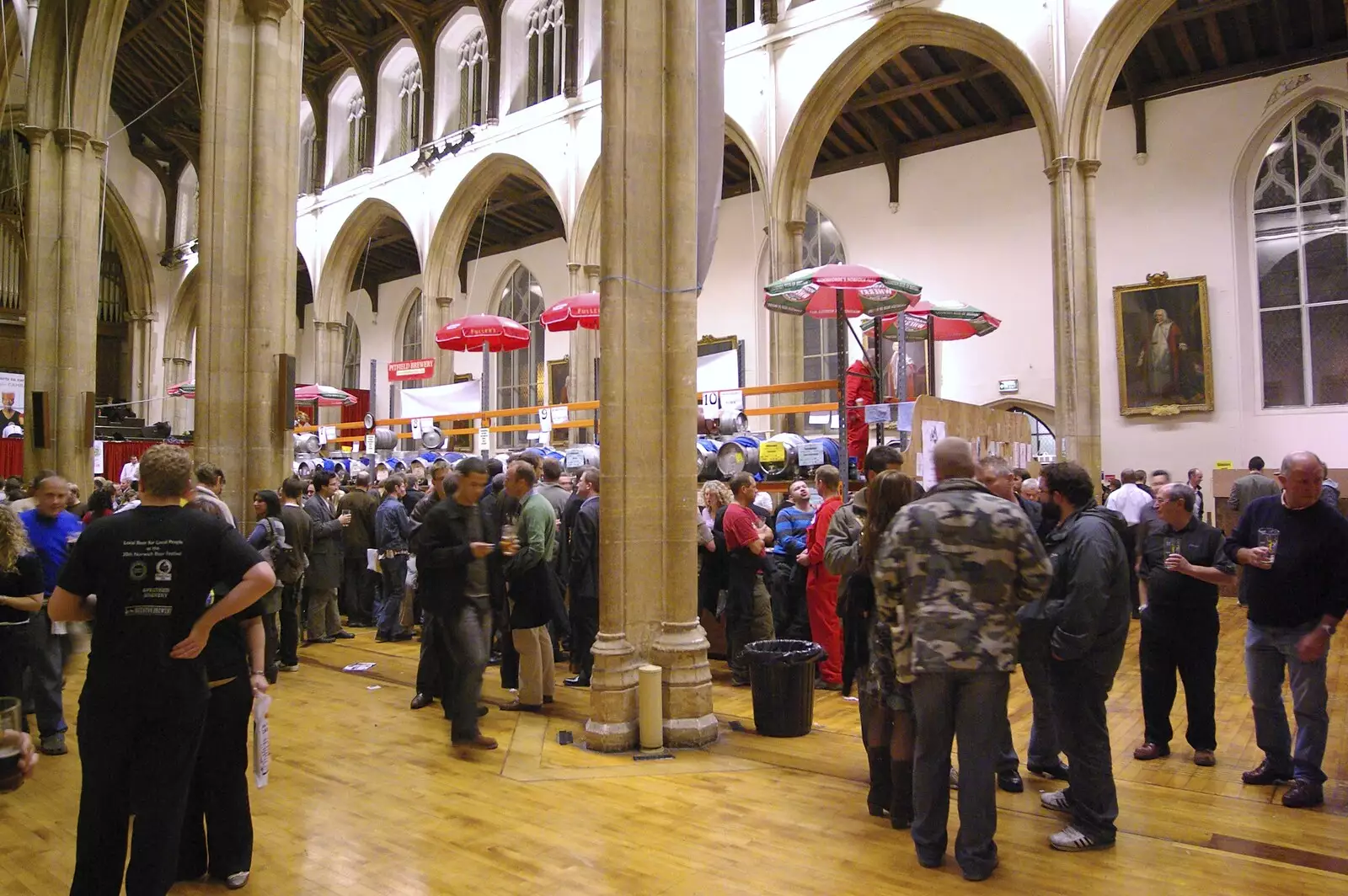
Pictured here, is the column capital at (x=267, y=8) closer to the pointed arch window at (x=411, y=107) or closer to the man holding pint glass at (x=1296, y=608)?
the man holding pint glass at (x=1296, y=608)

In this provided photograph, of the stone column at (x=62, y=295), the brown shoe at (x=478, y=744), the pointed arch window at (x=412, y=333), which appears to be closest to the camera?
the brown shoe at (x=478, y=744)

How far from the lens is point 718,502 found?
6.54 meters

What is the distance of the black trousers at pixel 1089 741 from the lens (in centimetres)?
333

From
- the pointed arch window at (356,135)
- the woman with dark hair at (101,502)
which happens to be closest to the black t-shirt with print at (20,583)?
the woman with dark hair at (101,502)

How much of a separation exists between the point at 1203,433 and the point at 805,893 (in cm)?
1241

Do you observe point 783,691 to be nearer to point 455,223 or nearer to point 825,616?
point 825,616

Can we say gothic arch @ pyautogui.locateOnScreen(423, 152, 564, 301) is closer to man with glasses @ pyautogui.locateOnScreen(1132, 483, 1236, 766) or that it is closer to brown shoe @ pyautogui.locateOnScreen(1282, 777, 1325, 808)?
man with glasses @ pyautogui.locateOnScreen(1132, 483, 1236, 766)

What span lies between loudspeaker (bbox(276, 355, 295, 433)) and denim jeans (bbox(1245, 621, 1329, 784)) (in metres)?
6.37

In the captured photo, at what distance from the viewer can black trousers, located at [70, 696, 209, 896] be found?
241 centimetres

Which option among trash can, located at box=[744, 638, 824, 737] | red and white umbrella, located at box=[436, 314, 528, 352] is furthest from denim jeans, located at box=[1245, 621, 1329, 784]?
red and white umbrella, located at box=[436, 314, 528, 352]

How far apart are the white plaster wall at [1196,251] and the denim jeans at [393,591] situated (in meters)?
10.5

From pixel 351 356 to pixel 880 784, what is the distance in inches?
966

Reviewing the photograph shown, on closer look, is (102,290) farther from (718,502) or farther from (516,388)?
(718,502)

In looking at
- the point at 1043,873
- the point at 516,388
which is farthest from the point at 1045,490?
the point at 516,388
